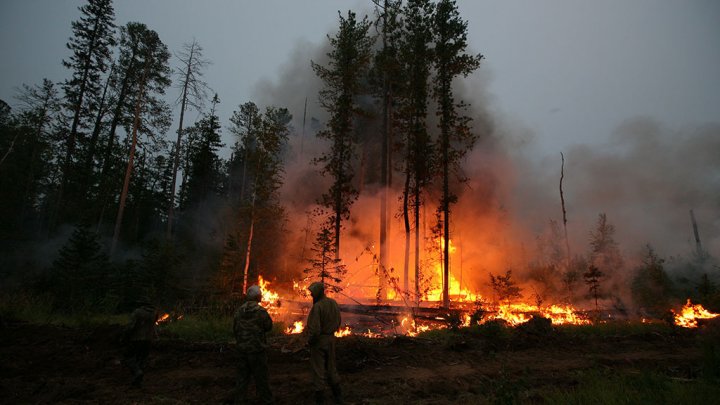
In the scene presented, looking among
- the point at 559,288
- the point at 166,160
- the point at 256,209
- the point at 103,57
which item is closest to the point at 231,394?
the point at 256,209

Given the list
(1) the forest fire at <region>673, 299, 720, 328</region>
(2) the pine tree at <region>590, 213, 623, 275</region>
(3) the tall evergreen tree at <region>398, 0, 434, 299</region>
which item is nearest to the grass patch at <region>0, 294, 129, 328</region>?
(3) the tall evergreen tree at <region>398, 0, 434, 299</region>

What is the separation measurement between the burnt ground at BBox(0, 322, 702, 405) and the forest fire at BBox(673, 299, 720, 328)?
2864mm

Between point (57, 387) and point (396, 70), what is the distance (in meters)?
21.6

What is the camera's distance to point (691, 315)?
14.8 metres

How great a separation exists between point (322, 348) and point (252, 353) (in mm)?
1256

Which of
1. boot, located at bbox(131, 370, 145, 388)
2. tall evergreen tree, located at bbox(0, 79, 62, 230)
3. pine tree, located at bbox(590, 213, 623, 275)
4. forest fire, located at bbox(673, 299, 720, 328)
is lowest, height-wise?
boot, located at bbox(131, 370, 145, 388)

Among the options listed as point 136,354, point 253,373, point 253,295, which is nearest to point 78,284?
point 136,354

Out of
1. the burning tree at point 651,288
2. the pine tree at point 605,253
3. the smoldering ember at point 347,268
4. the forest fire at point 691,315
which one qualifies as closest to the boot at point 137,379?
the smoldering ember at point 347,268

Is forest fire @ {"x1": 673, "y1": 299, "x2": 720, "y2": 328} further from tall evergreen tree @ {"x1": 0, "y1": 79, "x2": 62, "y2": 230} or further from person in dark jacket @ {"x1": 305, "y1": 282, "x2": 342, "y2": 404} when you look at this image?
tall evergreen tree @ {"x1": 0, "y1": 79, "x2": 62, "y2": 230}

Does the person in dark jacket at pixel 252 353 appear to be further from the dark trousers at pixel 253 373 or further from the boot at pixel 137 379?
the boot at pixel 137 379

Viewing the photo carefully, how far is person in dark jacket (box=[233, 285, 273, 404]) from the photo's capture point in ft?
21.4

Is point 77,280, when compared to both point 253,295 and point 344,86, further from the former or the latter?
point 344,86

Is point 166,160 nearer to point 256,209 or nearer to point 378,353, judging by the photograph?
point 256,209

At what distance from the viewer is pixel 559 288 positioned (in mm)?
22547
